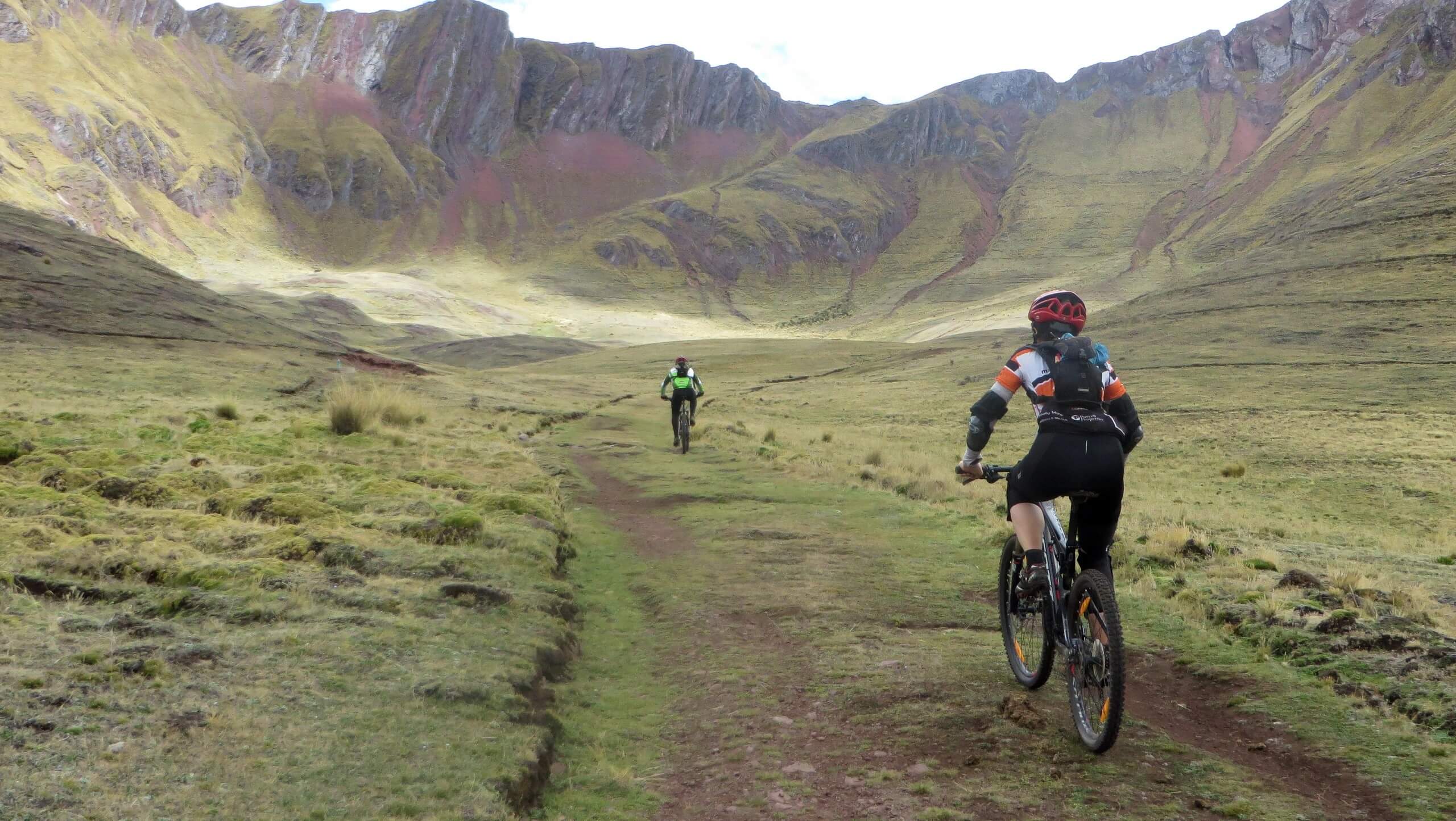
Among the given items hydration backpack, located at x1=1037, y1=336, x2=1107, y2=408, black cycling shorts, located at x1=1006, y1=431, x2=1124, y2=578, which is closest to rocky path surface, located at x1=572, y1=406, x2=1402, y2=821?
black cycling shorts, located at x1=1006, y1=431, x2=1124, y2=578

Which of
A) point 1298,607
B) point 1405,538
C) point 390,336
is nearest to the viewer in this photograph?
point 1298,607

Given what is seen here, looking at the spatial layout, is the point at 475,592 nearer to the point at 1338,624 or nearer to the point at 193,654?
the point at 193,654

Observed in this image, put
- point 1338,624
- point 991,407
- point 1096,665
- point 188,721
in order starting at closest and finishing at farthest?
1. point 188,721
2. point 1096,665
3. point 991,407
4. point 1338,624

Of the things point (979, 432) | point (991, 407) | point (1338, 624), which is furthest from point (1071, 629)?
point (1338, 624)

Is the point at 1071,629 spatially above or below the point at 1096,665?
above

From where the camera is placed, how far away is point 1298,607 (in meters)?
8.25

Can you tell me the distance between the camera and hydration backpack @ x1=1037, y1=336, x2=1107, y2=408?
6.13 m

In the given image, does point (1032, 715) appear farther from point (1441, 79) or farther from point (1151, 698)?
point (1441, 79)

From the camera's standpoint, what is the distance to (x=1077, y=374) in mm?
6168

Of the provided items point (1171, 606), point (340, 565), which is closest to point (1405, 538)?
point (1171, 606)

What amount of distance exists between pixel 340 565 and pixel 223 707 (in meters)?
3.66

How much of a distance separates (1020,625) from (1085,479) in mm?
1851

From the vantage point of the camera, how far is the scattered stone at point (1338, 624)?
24.9 ft

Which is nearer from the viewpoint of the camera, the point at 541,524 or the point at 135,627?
the point at 135,627
